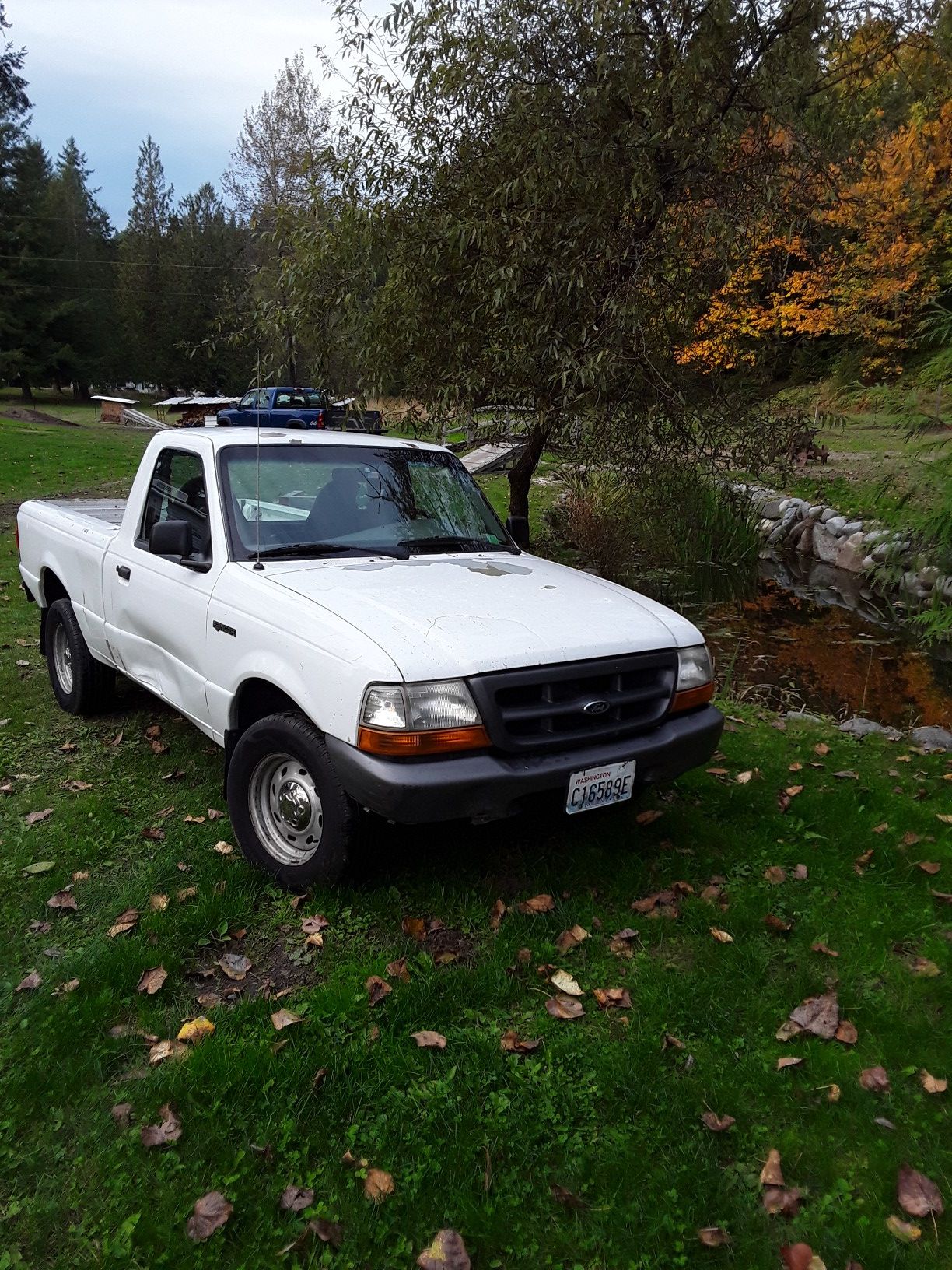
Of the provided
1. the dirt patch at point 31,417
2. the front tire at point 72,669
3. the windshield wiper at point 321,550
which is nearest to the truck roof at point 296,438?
the windshield wiper at point 321,550

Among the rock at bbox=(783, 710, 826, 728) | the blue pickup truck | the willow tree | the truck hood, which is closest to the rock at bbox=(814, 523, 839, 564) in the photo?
the willow tree

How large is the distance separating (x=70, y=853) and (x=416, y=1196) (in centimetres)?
243

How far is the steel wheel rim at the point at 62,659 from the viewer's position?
18.8 feet

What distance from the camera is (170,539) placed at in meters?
3.88

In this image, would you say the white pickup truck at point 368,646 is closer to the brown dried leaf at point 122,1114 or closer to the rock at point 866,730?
the brown dried leaf at point 122,1114

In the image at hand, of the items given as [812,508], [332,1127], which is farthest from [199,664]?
[812,508]

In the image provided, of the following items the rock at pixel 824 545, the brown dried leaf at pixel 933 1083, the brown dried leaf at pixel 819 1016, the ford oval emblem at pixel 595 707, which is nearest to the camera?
the brown dried leaf at pixel 933 1083

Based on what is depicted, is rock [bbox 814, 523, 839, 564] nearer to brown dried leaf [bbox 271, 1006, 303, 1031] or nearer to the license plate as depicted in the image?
the license plate

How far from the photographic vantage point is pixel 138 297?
55.2 m

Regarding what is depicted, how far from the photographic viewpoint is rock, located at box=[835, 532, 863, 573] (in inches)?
517

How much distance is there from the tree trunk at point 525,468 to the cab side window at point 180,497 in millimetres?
4085

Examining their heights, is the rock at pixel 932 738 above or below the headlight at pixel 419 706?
below

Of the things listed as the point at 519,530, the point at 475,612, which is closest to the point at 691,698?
the point at 475,612

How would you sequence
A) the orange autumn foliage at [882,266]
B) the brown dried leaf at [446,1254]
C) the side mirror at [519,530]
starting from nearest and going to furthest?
the brown dried leaf at [446,1254] → the side mirror at [519,530] → the orange autumn foliage at [882,266]
